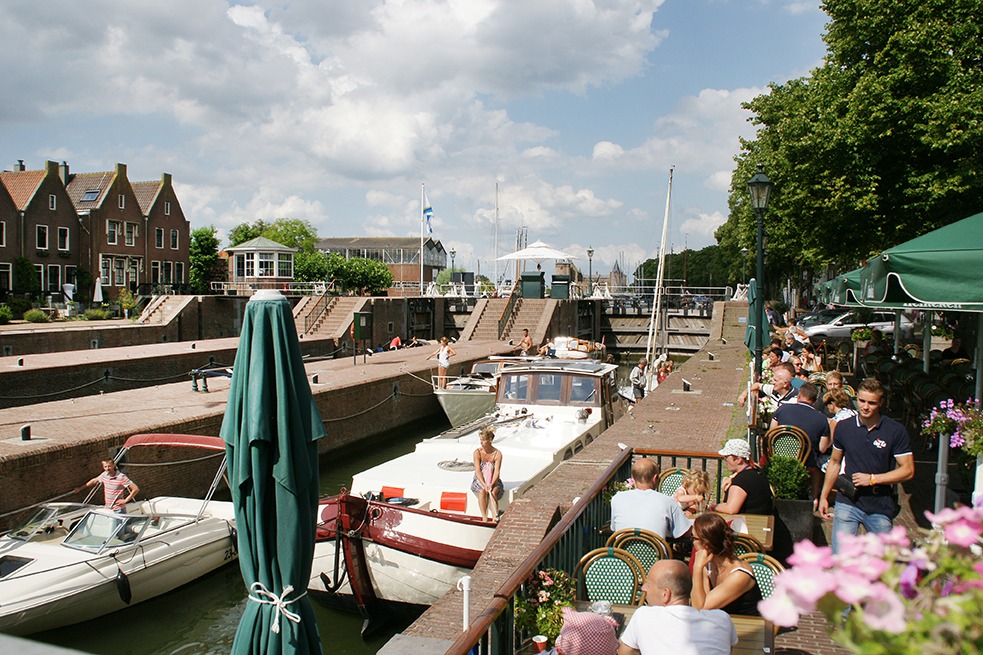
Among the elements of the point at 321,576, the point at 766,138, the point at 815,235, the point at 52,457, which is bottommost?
the point at 321,576

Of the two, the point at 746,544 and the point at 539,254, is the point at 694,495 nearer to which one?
the point at 746,544

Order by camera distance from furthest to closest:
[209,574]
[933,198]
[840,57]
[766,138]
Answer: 1. [766,138]
2. [840,57]
3. [933,198]
4. [209,574]

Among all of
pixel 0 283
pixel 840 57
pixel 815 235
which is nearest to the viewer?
pixel 840 57

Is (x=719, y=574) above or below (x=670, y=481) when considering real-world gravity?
above

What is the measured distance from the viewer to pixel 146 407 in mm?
15789

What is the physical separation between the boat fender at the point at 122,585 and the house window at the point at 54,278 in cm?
4373

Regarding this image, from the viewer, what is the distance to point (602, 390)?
567 inches

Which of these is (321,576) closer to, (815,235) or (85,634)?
(85,634)

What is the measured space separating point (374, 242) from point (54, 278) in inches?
Result: 3138

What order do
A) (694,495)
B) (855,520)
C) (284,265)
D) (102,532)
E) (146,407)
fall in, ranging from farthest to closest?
(284,265) → (146,407) → (102,532) → (694,495) → (855,520)

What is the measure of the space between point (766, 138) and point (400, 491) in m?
22.1

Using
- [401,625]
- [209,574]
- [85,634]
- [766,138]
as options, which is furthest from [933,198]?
[85,634]

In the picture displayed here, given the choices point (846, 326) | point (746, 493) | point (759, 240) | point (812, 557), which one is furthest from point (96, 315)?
point (812, 557)

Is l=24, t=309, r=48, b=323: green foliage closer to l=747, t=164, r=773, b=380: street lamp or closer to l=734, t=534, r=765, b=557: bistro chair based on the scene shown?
l=747, t=164, r=773, b=380: street lamp
